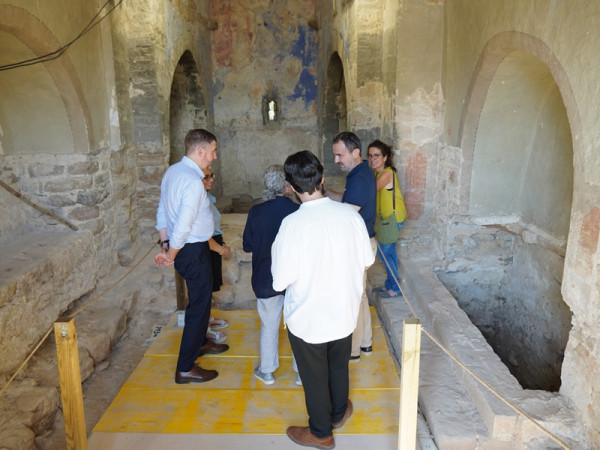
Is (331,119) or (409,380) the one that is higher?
(331,119)

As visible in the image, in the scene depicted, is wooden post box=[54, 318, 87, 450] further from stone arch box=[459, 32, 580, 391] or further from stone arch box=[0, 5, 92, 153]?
stone arch box=[459, 32, 580, 391]

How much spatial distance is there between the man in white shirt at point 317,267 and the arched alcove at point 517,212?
7.39 ft

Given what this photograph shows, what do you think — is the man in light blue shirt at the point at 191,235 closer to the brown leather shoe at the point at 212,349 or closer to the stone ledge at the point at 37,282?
the brown leather shoe at the point at 212,349

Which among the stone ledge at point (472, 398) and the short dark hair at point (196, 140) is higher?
the short dark hair at point (196, 140)

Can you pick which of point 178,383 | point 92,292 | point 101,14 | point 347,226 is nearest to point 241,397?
point 178,383

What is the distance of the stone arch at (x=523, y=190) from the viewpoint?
162 inches

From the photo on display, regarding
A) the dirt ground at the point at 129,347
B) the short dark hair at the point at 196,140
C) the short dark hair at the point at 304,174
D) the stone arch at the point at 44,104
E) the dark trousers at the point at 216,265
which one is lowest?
the dirt ground at the point at 129,347

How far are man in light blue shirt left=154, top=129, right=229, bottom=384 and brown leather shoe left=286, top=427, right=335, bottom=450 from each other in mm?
844

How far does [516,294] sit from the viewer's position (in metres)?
4.98

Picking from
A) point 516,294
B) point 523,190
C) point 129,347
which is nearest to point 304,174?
point 129,347

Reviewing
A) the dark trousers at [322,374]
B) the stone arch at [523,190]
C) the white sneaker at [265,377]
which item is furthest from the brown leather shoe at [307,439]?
the stone arch at [523,190]

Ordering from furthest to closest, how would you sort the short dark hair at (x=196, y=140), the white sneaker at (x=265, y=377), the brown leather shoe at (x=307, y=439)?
1. the white sneaker at (x=265, y=377)
2. the short dark hair at (x=196, y=140)
3. the brown leather shoe at (x=307, y=439)

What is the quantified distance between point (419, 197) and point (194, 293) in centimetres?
314

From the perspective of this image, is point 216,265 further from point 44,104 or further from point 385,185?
point 44,104
